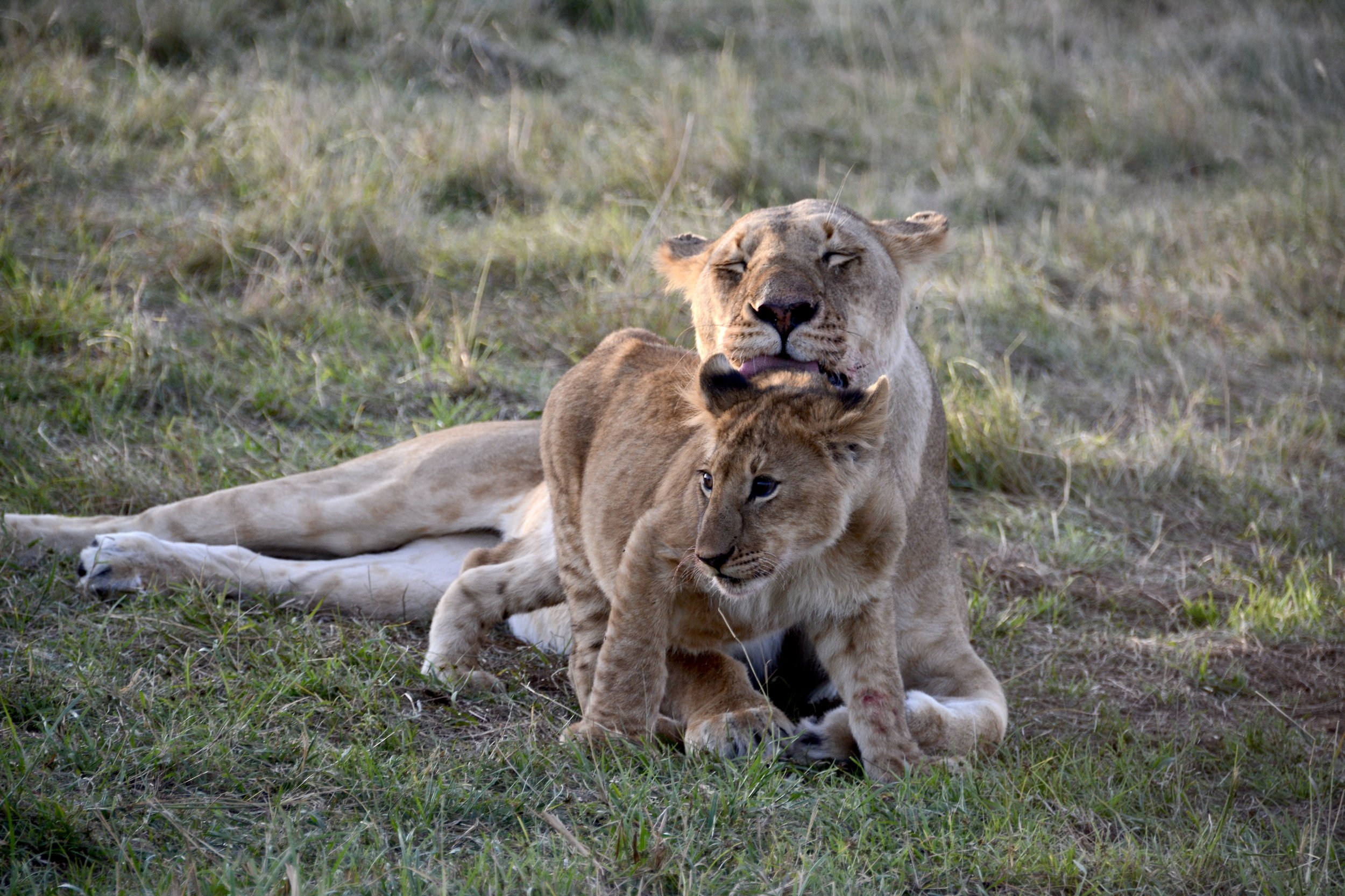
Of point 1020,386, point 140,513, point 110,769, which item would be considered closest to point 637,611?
point 110,769

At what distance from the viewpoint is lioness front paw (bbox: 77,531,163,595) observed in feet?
10.5

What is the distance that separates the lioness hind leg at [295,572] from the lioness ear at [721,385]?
1.36 m

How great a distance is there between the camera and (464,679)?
2867 mm

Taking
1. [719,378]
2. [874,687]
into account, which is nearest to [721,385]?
[719,378]

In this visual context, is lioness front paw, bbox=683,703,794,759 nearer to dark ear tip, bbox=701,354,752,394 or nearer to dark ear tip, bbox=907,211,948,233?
dark ear tip, bbox=701,354,752,394

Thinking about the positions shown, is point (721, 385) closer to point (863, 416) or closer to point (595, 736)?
point (863, 416)

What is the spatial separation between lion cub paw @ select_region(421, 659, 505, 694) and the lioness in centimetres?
35

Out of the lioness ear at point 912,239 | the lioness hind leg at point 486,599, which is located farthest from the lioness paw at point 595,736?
the lioness ear at point 912,239

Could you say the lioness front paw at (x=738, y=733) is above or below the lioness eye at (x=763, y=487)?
below

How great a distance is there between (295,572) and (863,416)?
1.81 meters

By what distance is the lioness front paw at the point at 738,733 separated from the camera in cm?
256

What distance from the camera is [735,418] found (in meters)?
2.47

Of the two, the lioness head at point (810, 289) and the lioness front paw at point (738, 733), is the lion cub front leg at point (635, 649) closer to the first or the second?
the lioness front paw at point (738, 733)

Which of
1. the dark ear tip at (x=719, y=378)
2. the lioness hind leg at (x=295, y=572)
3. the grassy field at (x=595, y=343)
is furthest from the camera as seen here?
the lioness hind leg at (x=295, y=572)
